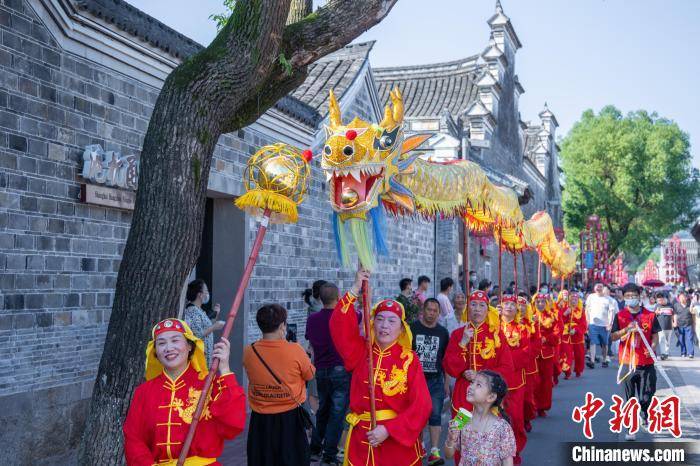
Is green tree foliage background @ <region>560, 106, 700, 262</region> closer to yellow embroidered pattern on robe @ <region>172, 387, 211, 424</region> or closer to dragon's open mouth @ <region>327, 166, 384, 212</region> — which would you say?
dragon's open mouth @ <region>327, 166, 384, 212</region>

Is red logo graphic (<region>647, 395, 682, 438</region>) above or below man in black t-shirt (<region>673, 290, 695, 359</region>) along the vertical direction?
below

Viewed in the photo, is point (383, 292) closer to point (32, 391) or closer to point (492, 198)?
point (492, 198)

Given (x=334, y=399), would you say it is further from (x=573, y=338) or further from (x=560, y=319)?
(x=573, y=338)

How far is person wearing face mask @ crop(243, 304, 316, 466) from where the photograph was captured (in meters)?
6.02

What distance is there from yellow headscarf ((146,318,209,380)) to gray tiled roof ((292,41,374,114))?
8338 millimetres

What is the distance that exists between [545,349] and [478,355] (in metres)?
4.84

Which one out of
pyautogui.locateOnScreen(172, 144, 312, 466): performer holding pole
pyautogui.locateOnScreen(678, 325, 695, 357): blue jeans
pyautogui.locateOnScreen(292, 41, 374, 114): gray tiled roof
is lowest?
pyautogui.locateOnScreen(678, 325, 695, 357): blue jeans

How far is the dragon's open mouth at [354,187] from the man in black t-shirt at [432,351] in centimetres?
305

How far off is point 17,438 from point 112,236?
212cm

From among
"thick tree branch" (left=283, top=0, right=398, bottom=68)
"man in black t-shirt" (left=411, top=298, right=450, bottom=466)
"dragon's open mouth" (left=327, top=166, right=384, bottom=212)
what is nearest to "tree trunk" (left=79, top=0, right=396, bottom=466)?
"thick tree branch" (left=283, top=0, right=398, bottom=68)

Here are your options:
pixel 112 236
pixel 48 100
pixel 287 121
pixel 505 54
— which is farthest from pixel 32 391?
pixel 505 54

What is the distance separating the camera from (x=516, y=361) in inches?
356

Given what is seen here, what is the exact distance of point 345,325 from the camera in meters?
5.84

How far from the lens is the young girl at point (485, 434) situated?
17.2 feet
